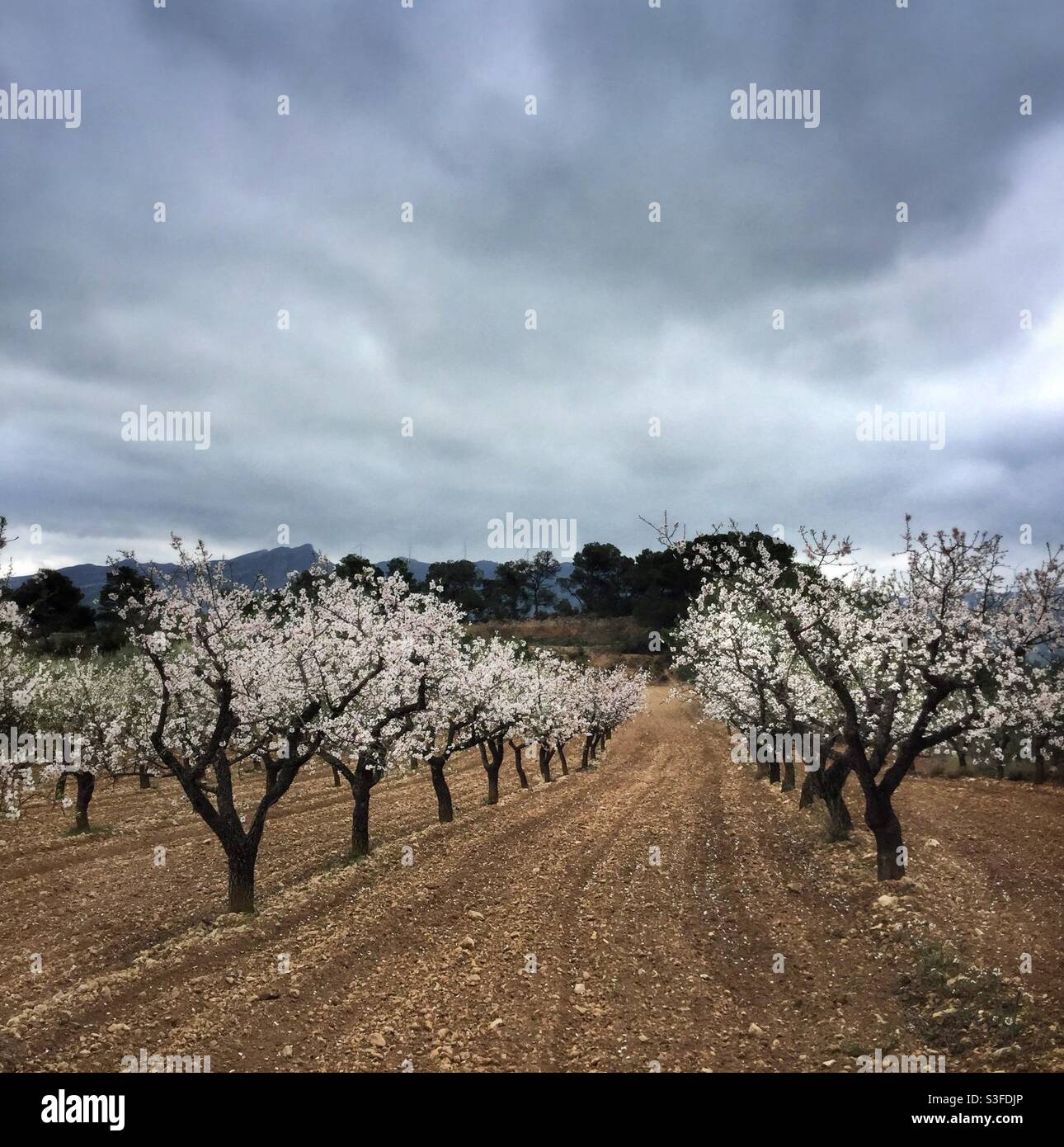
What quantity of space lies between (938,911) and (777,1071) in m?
8.56

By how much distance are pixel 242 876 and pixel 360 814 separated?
21.9 feet

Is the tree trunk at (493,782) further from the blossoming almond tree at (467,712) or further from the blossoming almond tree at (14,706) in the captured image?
the blossoming almond tree at (14,706)

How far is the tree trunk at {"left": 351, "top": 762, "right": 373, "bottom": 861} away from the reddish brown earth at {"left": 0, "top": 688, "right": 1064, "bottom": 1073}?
919 mm

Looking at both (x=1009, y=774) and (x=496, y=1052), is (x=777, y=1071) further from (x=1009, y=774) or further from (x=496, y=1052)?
(x=1009, y=774)

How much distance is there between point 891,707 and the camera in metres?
19.8

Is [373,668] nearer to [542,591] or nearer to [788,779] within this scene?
[788,779]

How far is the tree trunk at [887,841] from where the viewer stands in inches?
805

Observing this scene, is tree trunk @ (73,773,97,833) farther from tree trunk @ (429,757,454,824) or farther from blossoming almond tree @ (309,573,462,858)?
tree trunk @ (429,757,454,824)

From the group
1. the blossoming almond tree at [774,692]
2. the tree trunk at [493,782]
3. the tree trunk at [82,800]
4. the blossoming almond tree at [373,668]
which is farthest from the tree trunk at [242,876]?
the tree trunk at [493,782]

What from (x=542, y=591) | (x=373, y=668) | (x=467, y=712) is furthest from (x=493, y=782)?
(x=542, y=591)

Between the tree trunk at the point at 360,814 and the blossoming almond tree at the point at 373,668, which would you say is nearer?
the blossoming almond tree at the point at 373,668

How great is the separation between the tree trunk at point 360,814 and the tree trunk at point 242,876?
20.2 ft

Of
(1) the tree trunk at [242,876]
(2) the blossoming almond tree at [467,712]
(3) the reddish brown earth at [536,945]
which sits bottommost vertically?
(3) the reddish brown earth at [536,945]

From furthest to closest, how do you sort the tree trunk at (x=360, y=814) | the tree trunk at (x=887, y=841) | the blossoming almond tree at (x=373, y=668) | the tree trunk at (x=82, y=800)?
1. the tree trunk at (x=82, y=800)
2. the tree trunk at (x=360, y=814)
3. the blossoming almond tree at (x=373, y=668)
4. the tree trunk at (x=887, y=841)
